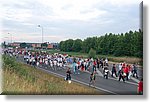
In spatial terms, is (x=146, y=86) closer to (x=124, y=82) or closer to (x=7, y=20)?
(x=124, y=82)

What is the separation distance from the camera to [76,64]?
5.84m

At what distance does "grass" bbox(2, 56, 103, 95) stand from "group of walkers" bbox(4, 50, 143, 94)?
12cm

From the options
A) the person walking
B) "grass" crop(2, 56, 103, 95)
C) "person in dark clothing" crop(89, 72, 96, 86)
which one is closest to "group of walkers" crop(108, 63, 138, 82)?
the person walking

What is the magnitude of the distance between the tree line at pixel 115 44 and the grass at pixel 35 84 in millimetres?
513

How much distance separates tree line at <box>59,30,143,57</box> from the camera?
5633 millimetres

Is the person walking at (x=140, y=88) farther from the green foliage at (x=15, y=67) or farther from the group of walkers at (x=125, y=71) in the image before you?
the green foliage at (x=15, y=67)

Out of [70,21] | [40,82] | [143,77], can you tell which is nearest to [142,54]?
[143,77]

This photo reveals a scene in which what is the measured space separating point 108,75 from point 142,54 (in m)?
0.56

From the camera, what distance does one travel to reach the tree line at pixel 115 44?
563 cm

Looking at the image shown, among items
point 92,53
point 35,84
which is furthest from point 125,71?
point 35,84

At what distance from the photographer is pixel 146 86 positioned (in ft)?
18.4

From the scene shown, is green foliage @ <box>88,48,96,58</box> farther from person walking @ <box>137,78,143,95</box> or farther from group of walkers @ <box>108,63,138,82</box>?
person walking @ <box>137,78,143,95</box>

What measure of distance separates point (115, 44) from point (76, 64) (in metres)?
0.64

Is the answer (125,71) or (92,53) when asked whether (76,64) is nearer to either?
(92,53)
